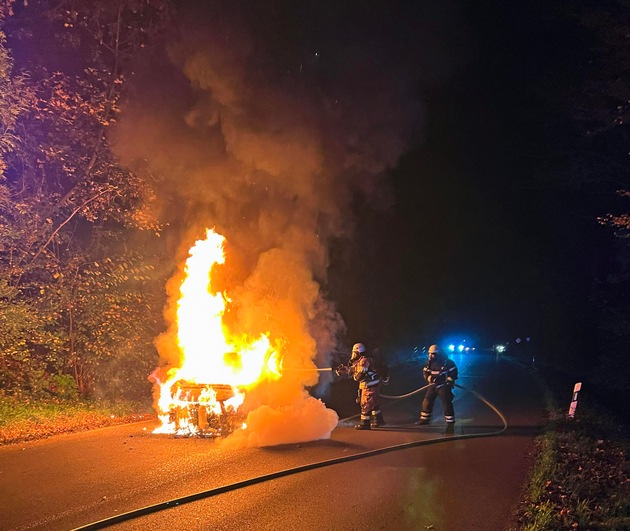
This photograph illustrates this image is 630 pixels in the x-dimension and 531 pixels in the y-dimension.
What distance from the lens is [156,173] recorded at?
39.2ft

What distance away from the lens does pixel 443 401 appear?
32.6ft

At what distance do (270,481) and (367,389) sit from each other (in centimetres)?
384

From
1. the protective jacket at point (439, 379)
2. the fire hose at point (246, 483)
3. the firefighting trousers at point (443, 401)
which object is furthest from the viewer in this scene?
the protective jacket at point (439, 379)

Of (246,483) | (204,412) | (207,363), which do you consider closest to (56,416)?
(207,363)

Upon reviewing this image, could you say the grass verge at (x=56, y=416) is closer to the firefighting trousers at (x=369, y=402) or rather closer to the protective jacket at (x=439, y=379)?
the firefighting trousers at (x=369, y=402)

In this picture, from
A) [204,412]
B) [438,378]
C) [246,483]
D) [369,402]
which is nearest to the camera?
[246,483]

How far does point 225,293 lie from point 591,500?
7.33 m

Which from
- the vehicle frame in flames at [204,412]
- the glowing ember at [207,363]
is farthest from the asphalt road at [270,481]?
the glowing ember at [207,363]

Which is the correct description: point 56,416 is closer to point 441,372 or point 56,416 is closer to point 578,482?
point 441,372

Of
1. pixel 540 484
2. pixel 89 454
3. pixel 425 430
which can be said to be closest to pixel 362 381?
pixel 425 430

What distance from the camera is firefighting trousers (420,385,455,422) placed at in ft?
31.8

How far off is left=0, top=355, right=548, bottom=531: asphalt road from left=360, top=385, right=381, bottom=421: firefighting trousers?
1.44 feet

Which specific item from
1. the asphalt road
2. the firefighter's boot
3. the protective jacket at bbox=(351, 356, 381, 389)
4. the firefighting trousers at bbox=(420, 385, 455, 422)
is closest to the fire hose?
the asphalt road

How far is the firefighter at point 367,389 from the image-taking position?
9.75 meters
